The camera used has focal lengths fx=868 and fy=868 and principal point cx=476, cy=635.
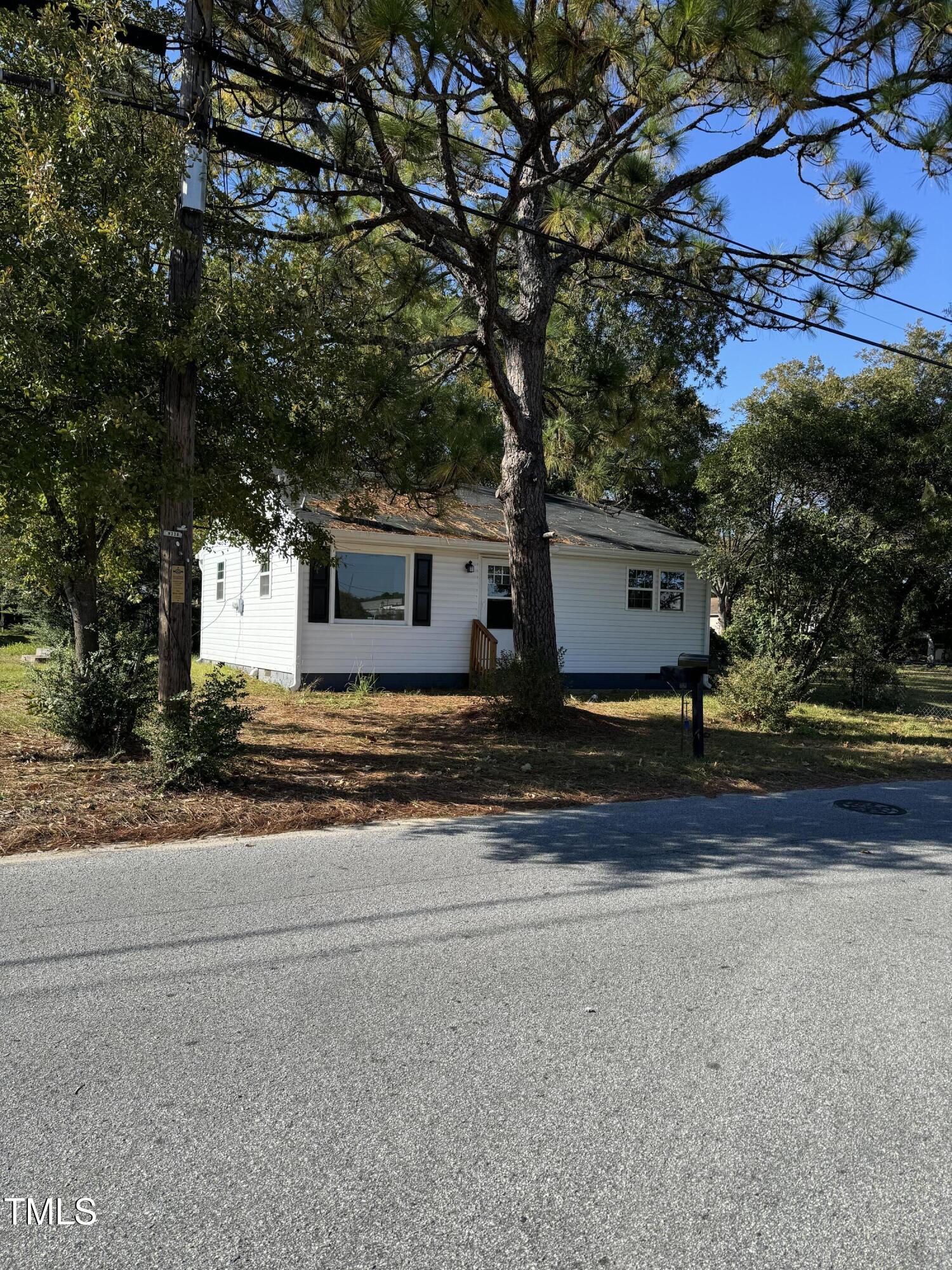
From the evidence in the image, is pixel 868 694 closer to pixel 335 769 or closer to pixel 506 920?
pixel 335 769

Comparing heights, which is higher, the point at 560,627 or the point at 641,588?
the point at 641,588

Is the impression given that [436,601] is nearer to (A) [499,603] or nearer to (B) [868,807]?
(A) [499,603]

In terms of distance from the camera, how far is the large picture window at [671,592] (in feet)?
63.8

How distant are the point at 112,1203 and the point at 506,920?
2.59 m

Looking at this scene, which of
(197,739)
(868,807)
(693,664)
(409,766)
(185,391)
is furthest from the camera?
(693,664)

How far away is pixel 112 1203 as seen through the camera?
2389 millimetres

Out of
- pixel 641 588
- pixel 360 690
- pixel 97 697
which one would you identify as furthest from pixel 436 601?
pixel 97 697

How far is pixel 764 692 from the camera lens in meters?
12.6

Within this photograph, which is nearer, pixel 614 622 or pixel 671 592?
pixel 614 622

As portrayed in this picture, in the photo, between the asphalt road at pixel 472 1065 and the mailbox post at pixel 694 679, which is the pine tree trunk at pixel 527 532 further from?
the asphalt road at pixel 472 1065

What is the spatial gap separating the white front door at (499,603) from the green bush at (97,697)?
8972 millimetres

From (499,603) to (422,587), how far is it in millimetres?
1922

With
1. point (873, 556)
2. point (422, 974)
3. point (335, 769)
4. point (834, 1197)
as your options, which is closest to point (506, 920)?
point (422, 974)

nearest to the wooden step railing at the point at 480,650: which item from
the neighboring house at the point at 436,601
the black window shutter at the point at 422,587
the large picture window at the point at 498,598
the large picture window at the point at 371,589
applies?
the neighboring house at the point at 436,601
